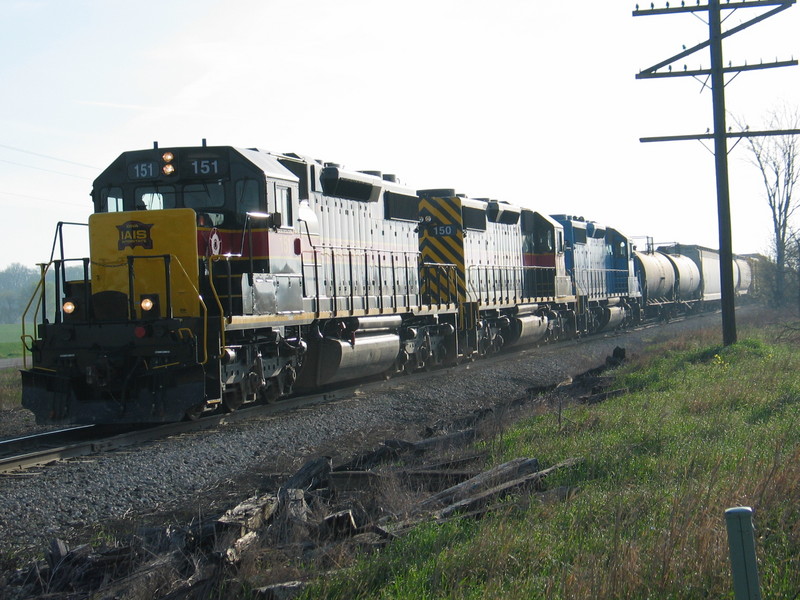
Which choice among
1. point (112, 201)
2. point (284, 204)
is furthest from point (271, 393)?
point (112, 201)

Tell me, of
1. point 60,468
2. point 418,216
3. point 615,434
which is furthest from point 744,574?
point 418,216

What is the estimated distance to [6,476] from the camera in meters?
7.81

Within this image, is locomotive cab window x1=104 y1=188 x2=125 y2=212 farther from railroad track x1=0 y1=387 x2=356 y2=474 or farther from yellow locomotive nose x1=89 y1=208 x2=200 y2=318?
railroad track x1=0 y1=387 x2=356 y2=474

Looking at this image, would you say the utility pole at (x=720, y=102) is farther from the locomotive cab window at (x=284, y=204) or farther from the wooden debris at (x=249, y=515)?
the wooden debris at (x=249, y=515)

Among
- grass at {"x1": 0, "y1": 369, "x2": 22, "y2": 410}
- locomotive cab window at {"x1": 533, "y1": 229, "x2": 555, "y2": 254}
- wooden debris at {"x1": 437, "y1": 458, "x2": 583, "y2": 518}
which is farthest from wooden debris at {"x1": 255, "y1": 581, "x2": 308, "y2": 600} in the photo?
locomotive cab window at {"x1": 533, "y1": 229, "x2": 555, "y2": 254}

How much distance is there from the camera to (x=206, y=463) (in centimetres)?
826

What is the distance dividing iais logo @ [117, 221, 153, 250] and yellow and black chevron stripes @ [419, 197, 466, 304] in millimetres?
8482

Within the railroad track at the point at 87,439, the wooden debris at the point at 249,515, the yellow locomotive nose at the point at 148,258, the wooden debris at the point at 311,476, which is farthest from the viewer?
the yellow locomotive nose at the point at 148,258

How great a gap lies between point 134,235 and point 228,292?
53.9 inches

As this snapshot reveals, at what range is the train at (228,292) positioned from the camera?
32.6ft

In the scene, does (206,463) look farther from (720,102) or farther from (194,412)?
(720,102)

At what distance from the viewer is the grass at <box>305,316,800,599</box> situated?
4047mm

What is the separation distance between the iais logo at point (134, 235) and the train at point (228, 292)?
0.02 metres

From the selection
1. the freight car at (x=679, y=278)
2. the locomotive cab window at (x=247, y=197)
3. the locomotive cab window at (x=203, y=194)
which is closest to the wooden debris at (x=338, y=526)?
the locomotive cab window at (x=247, y=197)
